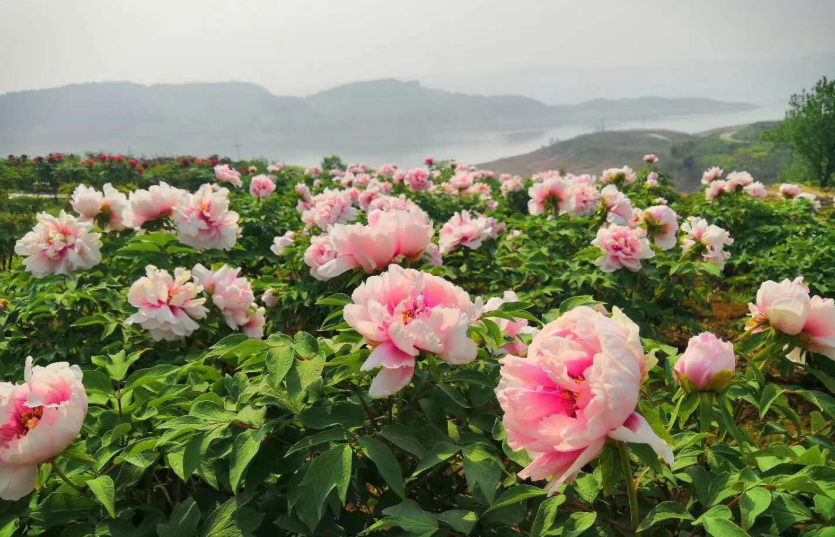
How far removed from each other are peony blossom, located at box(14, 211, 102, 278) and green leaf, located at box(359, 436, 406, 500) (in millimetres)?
1646

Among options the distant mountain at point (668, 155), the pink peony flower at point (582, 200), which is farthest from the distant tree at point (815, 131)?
the pink peony flower at point (582, 200)

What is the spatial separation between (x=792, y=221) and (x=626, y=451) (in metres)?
5.26

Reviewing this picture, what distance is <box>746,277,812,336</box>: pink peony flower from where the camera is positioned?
3.33 ft

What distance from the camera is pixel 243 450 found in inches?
29.6

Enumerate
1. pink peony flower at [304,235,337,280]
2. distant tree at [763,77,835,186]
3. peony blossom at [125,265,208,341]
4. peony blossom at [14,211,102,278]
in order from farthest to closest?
distant tree at [763,77,835,186] < pink peony flower at [304,235,337,280] < peony blossom at [14,211,102,278] < peony blossom at [125,265,208,341]

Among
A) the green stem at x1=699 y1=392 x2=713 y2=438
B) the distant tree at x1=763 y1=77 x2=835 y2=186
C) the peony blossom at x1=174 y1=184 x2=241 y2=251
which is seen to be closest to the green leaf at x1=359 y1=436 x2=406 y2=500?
the green stem at x1=699 y1=392 x2=713 y2=438

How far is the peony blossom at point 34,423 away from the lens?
0.76m

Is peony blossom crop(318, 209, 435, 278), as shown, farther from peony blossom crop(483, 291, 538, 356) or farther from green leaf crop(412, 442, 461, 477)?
green leaf crop(412, 442, 461, 477)

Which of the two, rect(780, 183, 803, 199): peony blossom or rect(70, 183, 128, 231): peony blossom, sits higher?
rect(70, 183, 128, 231): peony blossom

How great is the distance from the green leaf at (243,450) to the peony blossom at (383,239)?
16.0 inches

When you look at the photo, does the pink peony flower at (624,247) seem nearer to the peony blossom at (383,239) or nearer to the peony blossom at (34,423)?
the peony blossom at (383,239)

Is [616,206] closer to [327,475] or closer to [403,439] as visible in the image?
[403,439]

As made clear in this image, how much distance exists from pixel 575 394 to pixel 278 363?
0.47 meters

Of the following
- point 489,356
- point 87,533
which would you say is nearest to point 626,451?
point 489,356
